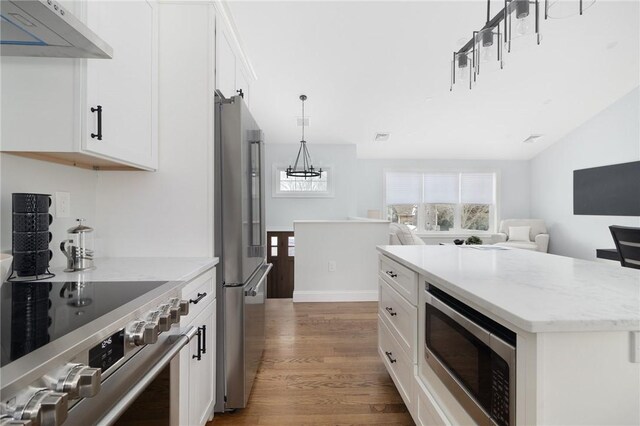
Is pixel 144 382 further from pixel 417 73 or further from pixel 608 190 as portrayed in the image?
pixel 608 190

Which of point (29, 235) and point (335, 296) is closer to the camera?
point (29, 235)

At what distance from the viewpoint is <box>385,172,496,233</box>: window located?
6.96 metres

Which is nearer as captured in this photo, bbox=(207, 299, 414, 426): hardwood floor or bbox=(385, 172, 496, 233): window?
bbox=(207, 299, 414, 426): hardwood floor

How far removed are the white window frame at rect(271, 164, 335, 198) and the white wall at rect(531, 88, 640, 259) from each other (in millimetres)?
4688

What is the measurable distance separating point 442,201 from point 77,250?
687 cm

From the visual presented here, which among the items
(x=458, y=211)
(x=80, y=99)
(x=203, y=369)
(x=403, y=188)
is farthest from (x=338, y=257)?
(x=458, y=211)

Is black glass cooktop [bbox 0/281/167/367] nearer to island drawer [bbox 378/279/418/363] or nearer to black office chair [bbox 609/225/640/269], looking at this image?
island drawer [bbox 378/279/418/363]

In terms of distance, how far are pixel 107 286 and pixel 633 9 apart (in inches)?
217

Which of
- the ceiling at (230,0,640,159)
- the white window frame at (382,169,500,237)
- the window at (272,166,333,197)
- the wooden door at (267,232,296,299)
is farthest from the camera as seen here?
the white window frame at (382,169,500,237)

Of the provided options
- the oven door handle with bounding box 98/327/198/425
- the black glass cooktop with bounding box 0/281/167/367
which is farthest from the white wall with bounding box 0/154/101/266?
the oven door handle with bounding box 98/327/198/425

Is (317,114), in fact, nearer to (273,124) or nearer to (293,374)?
(273,124)

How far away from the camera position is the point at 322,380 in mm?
2076

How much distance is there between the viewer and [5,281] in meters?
1.10

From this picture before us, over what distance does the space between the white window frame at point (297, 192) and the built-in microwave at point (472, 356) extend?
15.5 feet
